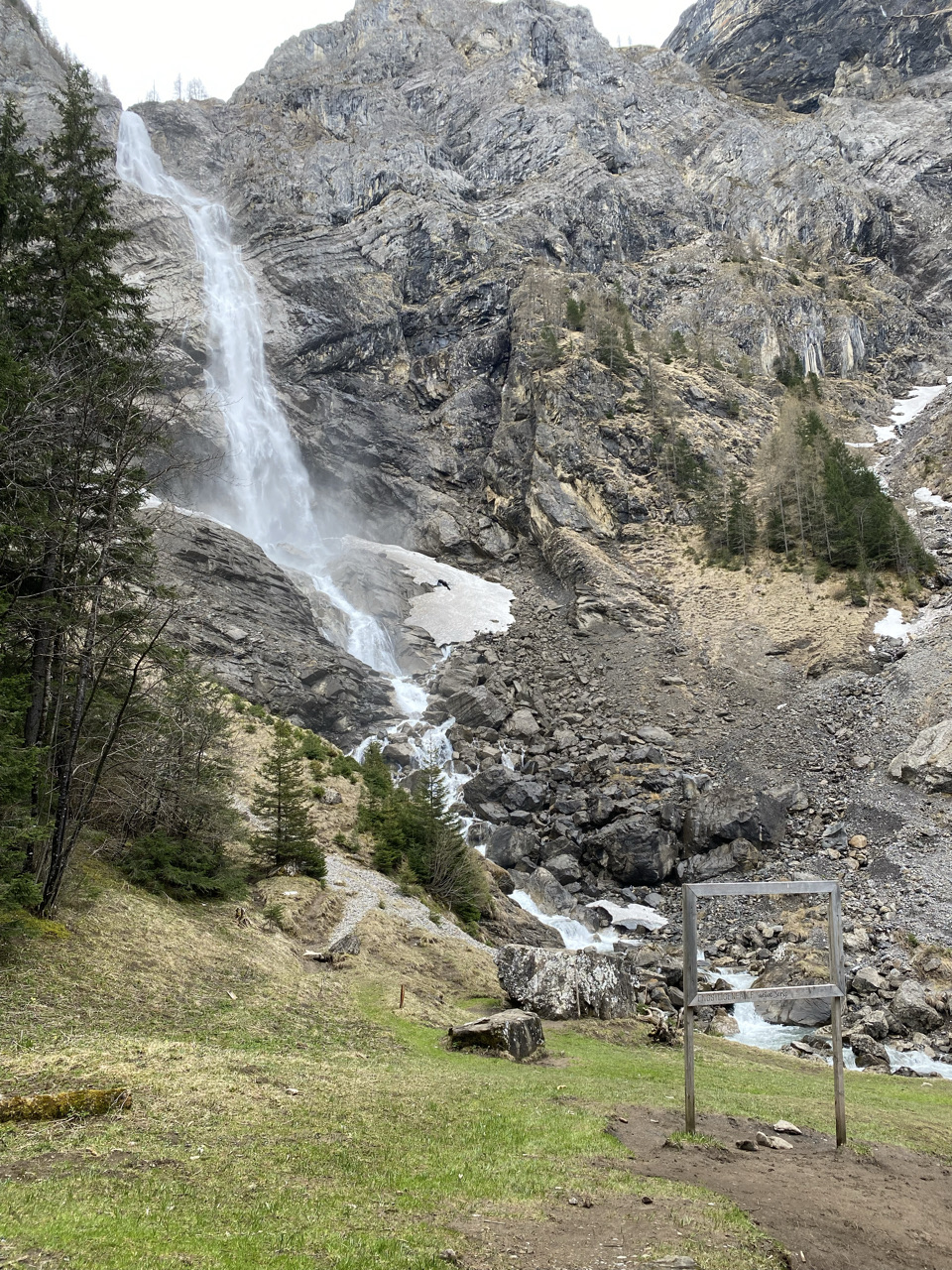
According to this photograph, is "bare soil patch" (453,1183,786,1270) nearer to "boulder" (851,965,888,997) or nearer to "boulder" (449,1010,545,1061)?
"boulder" (449,1010,545,1061)

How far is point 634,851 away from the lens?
103ft

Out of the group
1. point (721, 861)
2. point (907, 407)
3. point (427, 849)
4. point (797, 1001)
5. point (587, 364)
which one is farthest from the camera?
point (907, 407)

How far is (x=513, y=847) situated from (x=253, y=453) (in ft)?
139

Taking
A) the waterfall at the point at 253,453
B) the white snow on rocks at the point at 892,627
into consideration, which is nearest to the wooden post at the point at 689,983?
the white snow on rocks at the point at 892,627

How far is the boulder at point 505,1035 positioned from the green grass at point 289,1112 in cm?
39

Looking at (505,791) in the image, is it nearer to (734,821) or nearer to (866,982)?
(734,821)

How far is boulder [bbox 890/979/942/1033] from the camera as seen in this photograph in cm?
1825

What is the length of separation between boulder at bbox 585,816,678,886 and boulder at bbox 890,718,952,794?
10.7m

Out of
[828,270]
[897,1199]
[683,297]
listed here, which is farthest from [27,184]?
[828,270]

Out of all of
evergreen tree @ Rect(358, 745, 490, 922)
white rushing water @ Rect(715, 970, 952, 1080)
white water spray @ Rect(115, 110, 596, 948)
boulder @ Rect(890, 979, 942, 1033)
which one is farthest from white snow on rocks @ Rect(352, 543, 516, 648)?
boulder @ Rect(890, 979, 942, 1033)

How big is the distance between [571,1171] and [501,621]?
45049 millimetres

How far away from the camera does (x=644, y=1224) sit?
5098mm

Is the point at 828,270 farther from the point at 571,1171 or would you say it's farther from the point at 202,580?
the point at 571,1171

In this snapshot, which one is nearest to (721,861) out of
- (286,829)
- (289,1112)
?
(286,829)
